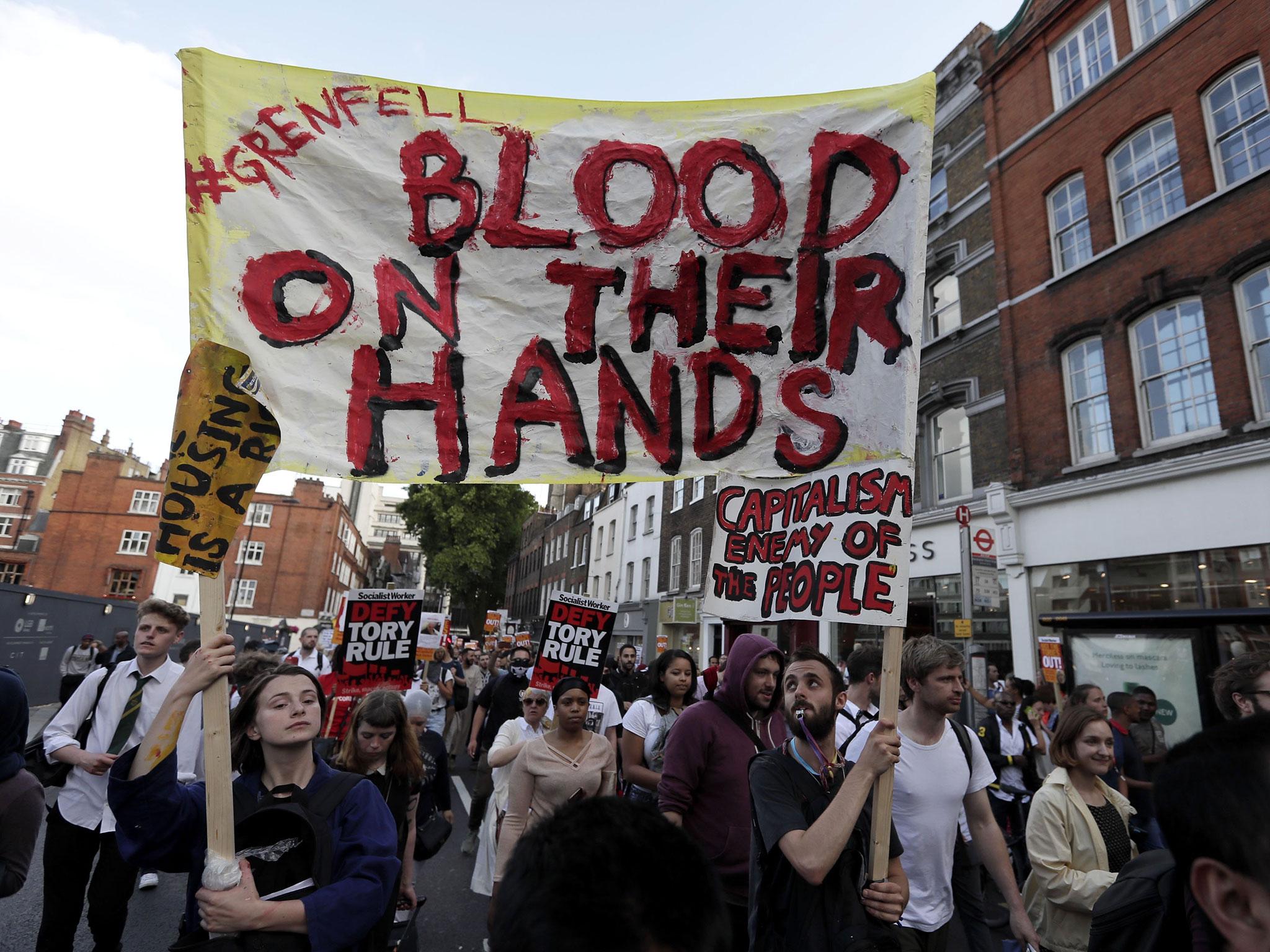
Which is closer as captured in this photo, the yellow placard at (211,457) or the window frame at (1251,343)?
the yellow placard at (211,457)

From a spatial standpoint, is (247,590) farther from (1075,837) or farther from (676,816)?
(1075,837)

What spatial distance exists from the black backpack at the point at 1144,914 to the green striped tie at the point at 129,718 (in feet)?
12.0

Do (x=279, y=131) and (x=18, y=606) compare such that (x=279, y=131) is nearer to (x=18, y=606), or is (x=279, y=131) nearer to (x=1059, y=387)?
(x=1059, y=387)

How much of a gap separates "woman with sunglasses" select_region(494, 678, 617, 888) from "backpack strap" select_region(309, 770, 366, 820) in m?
2.01

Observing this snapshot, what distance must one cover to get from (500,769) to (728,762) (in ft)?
9.60

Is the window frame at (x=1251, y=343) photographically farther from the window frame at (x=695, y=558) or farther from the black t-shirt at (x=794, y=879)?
the window frame at (x=695, y=558)

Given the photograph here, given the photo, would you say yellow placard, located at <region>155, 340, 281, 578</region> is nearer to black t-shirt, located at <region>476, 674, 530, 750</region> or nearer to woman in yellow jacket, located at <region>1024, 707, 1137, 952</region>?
woman in yellow jacket, located at <region>1024, 707, 1137, 952</region>

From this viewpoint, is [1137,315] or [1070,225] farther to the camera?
[1070,225]

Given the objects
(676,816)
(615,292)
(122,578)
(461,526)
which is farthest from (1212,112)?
(122,578)

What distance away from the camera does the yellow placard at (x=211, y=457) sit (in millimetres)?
2457

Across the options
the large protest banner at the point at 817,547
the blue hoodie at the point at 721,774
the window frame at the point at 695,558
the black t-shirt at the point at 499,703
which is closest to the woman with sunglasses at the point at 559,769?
the blue hoodie at the point at 721,774

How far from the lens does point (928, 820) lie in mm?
3326

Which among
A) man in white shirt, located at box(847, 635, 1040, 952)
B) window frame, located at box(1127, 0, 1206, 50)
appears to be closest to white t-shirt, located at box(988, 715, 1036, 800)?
man in white shirt, located at box(847, 635, 1040, 952)

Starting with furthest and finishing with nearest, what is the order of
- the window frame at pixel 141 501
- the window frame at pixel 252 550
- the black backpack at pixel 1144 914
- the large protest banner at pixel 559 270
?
the window frame at pixel 252 550
the window frame at pixel 141 501
the large protest banner at pixel 559 270
the black backpack at pixel 1144 914
